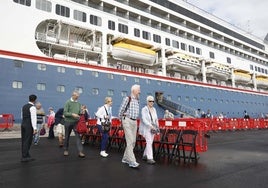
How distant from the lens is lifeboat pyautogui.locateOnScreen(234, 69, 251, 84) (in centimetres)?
3469

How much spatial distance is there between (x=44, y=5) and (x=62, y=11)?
4.55 ft

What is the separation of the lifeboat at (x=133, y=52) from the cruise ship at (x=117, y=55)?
0.09 m

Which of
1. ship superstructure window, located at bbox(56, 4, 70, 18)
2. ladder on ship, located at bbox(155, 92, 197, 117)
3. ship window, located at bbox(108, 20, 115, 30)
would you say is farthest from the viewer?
ladder on ship, located at bbox(155, 92, 197, 117)

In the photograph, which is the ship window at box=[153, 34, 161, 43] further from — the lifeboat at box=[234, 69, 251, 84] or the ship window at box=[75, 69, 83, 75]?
the lifeboat at box=[234, 69, 251, 84]

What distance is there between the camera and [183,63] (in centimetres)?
2545

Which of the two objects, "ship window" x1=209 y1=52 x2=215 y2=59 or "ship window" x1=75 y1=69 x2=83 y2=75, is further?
"ship window" x1=209 y1=52 x2=215 y2=59

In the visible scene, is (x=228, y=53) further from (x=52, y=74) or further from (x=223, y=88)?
(x=52, y=74)

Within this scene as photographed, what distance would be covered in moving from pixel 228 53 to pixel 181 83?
1491 cm

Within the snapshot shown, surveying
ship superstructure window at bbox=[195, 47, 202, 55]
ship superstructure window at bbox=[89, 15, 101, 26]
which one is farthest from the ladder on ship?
ship superstructure window at bbox=[195, 47, 202, 55]

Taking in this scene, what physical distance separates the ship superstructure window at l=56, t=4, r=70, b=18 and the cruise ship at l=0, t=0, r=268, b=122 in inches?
→ 3.2

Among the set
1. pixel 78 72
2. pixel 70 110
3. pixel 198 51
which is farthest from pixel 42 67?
pixel 198 51

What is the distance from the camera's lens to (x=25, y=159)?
571 centimetres

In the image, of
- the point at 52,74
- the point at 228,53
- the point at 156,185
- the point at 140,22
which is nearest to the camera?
the point at 156,185

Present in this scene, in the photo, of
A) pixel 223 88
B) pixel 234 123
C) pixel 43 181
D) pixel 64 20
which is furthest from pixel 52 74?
pixel 223 88
